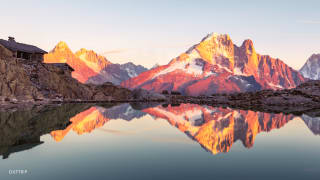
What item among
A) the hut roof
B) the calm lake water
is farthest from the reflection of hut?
the calm lake water

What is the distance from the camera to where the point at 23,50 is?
8650 centimetres

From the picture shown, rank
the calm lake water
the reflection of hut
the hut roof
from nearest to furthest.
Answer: the calm lake water
the hut roof
the reflection of hut

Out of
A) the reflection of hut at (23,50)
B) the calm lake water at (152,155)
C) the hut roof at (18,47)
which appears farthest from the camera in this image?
the reflection of hut at (23,50)

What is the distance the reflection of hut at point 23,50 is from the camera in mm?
84000

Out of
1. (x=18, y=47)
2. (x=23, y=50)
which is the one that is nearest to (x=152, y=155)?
(x=23, y=50)

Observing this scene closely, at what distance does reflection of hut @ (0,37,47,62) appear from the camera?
84.0 meters

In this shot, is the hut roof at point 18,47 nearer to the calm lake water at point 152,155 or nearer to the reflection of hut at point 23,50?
the reflection of hut at point 23,50

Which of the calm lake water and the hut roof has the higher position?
the hut roof

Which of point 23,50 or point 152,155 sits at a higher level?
point 23,50

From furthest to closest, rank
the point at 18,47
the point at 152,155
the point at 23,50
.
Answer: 1. the point at 23,50
2. the point at 18,47
3. the point at 152,155

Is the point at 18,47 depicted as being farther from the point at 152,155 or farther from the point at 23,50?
the point at 152,155

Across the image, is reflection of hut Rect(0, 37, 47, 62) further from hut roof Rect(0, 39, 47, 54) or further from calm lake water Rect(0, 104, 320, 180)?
calm lake water Rect(0, 104, 320, 180)

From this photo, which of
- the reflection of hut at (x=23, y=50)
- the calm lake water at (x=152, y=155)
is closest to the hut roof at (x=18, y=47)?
the reflection of hut at (x=23, y=50)

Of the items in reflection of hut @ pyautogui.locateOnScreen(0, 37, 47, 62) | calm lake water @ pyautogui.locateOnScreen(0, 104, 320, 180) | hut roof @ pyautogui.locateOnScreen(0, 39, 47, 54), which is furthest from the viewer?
reflection of hut @ pyautogui.locateOnScreen(0, 37, 47, 62)
